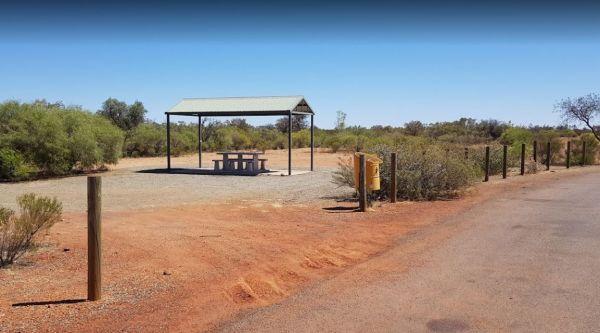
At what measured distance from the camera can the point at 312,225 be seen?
10.3 metres

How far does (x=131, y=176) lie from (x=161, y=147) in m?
18.4

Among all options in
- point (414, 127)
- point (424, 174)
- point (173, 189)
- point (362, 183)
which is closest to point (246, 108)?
point (173, 189)

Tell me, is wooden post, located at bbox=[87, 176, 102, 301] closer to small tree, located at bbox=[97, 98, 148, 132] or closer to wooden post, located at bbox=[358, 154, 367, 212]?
wooden post, located at bbox=[358, 154, 367, 212]

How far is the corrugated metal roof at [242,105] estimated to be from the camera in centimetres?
2444

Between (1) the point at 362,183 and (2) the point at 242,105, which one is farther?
(2) the point at 242,105

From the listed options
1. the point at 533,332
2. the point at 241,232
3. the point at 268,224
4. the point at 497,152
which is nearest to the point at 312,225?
the point at 268,224

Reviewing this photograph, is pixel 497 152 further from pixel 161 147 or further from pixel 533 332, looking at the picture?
pixel 161 147

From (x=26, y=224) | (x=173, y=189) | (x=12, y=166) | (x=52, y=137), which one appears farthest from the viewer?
(x=52, y=137)

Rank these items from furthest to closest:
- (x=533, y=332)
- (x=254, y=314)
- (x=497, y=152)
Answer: (x=497, y=152) → (x=254, y=314) → (x=533, y=332)

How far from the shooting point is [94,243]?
5.81 m

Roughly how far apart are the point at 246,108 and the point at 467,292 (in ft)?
64.8

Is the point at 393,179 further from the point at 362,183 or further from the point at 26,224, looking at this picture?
the point at 26,224

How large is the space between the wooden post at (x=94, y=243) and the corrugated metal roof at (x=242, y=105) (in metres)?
18.0

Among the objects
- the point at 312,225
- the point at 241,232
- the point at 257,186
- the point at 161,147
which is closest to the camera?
the point at 241,232
